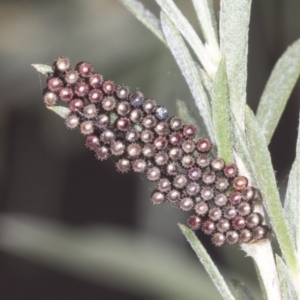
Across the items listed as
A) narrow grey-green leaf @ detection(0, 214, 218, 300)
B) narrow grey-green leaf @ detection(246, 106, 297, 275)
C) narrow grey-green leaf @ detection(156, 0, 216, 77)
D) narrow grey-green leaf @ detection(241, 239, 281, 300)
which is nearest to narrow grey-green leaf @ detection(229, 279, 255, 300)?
narrow grey-green leaf @ detection(241, 239, 281, 300)

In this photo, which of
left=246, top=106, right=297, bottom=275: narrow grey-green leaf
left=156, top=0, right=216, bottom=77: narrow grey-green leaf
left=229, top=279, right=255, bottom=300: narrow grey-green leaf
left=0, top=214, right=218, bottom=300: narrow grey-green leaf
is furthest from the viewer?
left=0, top=214, right=218, bottom=300: narrow grey-green leaf

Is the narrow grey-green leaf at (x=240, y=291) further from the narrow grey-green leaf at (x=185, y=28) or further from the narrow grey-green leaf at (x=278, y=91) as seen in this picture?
the narrow grey-green leaf at (x=185, y=28)

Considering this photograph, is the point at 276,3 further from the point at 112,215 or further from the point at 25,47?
the point at 112,215

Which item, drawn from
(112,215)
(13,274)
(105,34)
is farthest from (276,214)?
(13,274)

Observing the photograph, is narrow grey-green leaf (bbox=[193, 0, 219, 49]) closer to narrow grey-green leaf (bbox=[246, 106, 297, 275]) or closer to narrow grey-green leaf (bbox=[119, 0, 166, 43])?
narrow grey-green leaf (bbox=[119, 0, 166, 43])

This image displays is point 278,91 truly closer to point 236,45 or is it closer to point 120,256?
point 236,45

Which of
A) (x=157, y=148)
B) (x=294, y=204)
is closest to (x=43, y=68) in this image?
(x=157, y=148)
